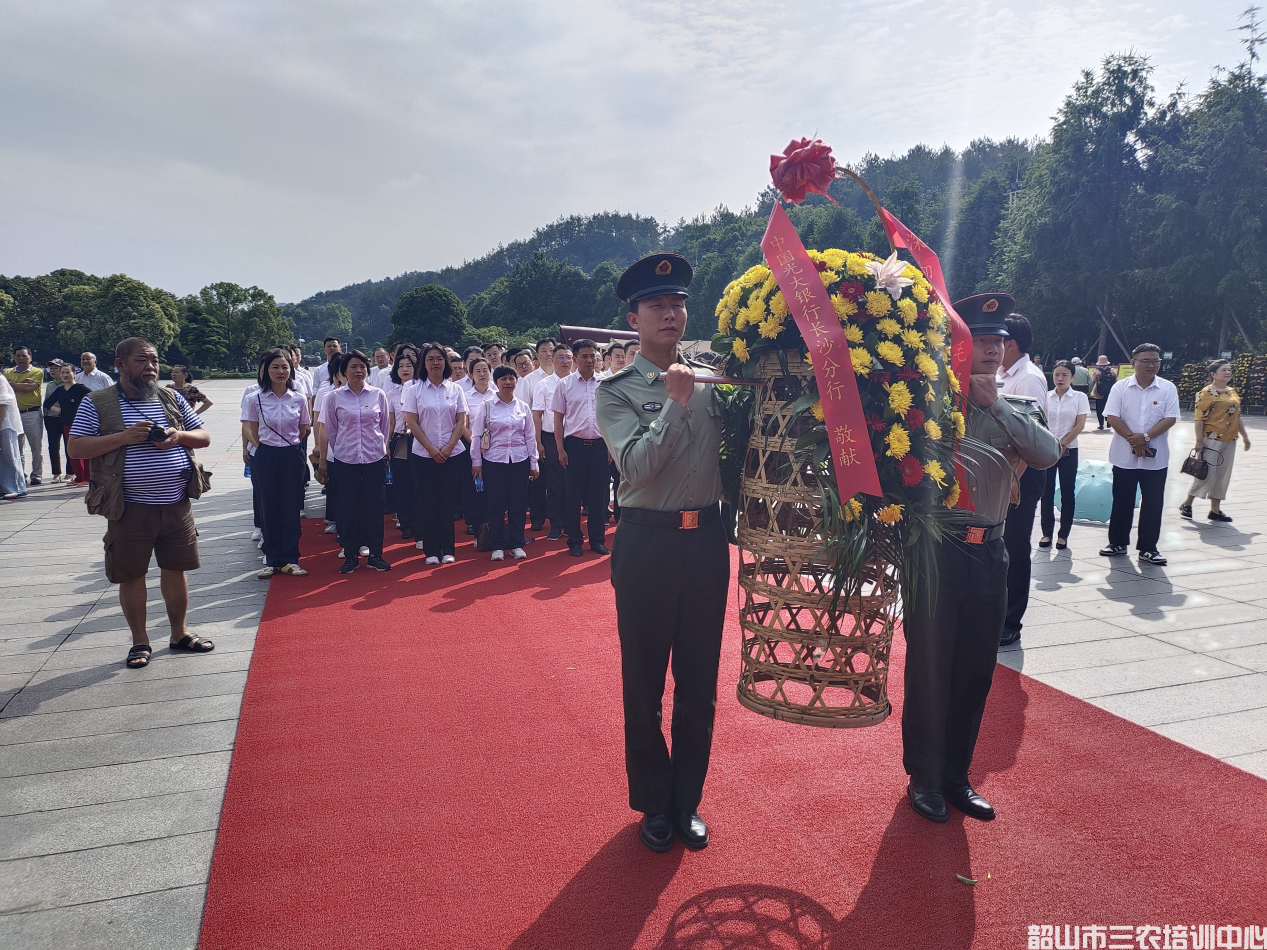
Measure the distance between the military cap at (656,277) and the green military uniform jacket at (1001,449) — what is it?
1235 mm

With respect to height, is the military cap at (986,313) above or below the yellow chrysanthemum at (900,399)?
above

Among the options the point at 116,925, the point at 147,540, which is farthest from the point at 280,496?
the point at 116,925

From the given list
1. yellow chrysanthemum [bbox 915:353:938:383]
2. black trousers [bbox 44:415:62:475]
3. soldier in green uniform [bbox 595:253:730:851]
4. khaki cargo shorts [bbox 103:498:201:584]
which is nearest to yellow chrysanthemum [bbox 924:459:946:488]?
yellow chrysanthemum [bbox 915:353:938:383]

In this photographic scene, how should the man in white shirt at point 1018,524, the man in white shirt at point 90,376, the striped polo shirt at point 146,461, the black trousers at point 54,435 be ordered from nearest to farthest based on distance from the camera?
the striped polo shirt at point 146,461
the man in white shirt at point 1018,524
the man in white shirt at point 90,376
the black trousers at point 54,435

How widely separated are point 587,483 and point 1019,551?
4.12 metres

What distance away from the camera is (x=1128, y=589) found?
628cm

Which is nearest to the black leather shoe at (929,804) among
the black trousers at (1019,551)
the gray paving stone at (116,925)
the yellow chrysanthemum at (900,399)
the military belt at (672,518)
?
the military belt at (672,518)

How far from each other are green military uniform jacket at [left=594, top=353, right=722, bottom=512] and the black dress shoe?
1178mm

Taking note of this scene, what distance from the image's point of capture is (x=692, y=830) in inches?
115

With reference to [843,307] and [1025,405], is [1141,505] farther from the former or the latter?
[843,307]

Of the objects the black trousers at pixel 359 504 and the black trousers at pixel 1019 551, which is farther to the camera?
the black trousers at pixel 359 504

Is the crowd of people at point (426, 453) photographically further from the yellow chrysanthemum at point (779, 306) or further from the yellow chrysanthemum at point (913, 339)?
the yellow chrysanthemum at point (913, 339)

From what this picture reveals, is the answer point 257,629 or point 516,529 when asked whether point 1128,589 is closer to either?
point 516,529

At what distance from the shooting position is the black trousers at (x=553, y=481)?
8.63m
